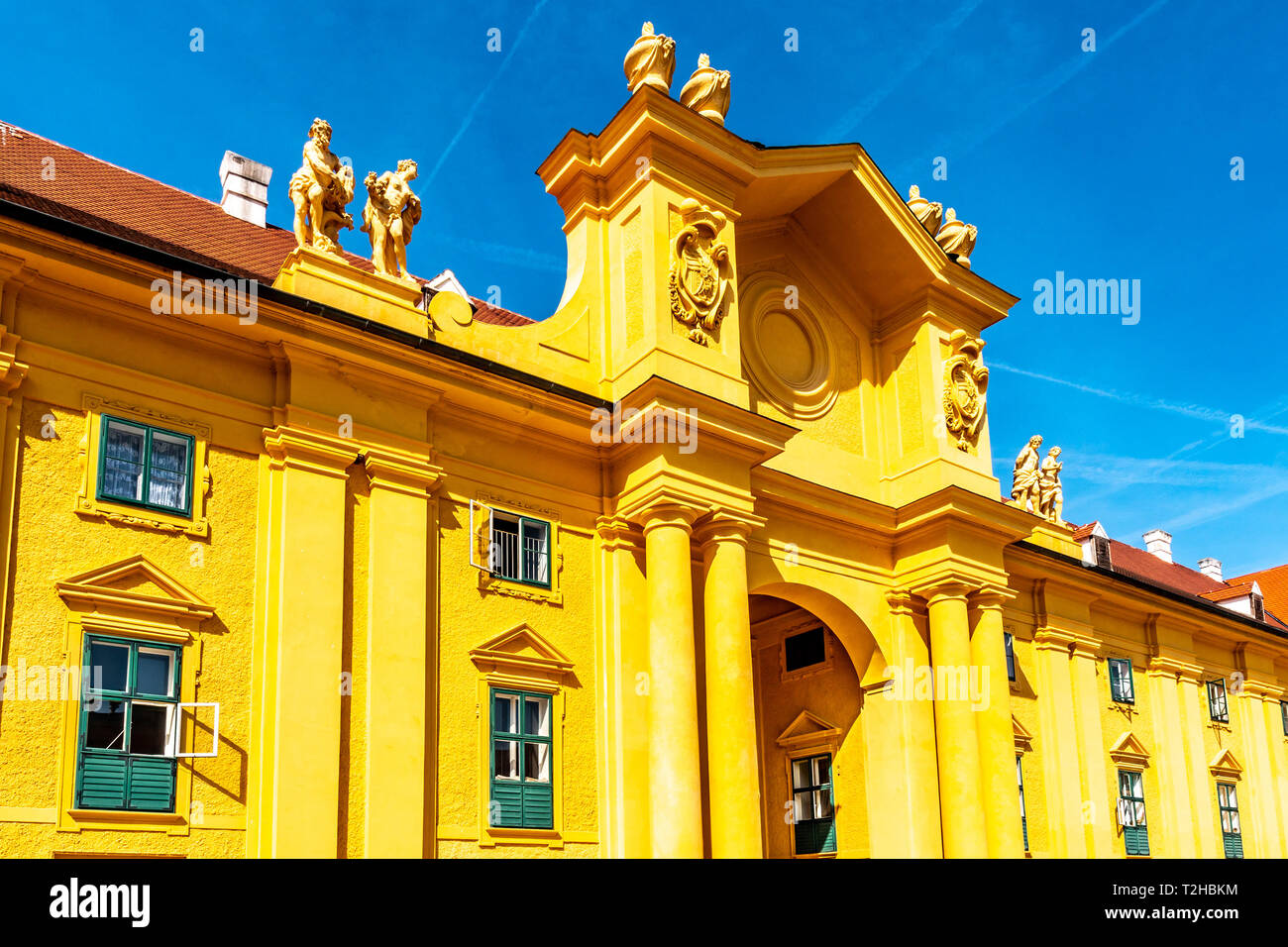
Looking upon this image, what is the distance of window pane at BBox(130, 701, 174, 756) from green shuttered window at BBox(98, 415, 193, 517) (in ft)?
7.48

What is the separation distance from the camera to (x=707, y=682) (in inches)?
709

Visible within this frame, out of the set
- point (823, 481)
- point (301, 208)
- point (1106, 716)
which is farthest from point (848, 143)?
point (1106, 716)

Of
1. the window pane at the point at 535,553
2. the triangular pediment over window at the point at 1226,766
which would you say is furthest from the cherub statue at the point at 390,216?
the triangular pediment over window at the point at 1226,766

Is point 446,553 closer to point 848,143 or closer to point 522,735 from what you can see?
point 522,735

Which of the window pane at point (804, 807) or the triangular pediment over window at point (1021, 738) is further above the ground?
the triangular pediment over window at point (1021, 738)

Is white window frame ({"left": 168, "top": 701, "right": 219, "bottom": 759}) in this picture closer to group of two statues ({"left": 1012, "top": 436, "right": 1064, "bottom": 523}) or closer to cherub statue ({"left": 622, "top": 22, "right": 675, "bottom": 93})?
cherub statue ({"left": 622, "top": 22, "right": 675, "bottom": 93})

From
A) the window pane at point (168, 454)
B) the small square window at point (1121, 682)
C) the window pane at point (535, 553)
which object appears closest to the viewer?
the window pane at point (168, 454)

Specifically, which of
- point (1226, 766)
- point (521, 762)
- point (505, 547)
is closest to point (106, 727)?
point (521, 762)

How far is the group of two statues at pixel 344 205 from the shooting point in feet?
55.1

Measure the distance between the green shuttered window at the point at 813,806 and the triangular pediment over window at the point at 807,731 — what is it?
13.5 inches
